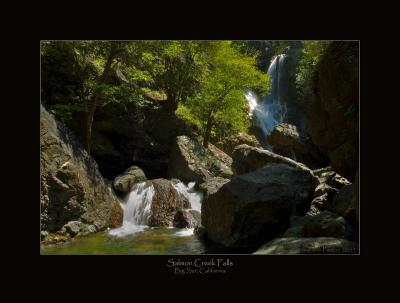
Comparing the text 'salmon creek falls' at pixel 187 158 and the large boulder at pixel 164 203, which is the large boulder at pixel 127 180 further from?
the large boulder at pixel 164 203

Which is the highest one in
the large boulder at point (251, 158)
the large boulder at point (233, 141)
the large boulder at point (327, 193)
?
the large boulder at point (233, 141)

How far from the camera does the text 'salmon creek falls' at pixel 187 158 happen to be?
9406 mm

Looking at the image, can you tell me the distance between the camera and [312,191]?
1195 cm

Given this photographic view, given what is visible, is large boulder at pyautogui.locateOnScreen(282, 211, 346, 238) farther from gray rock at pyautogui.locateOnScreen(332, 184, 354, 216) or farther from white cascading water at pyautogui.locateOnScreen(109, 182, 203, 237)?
white cascading water at pyautogui.locateOnScreen(109, 182, 203, 237)

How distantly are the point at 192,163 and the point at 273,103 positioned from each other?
14.1 metres

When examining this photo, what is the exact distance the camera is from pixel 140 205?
15117 mm

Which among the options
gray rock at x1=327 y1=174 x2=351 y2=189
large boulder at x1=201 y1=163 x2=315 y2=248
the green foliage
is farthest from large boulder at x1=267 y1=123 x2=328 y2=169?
large boulder at x1=201 y1=163 x2=315 y2=248

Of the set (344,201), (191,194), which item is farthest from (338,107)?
(191,194)

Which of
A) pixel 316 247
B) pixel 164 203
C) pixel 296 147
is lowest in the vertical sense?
pixel 164 203

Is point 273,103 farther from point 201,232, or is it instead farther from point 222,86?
point 201,232

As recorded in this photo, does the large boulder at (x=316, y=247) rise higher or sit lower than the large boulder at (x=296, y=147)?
lower

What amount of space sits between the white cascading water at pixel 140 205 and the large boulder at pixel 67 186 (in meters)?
0.72
